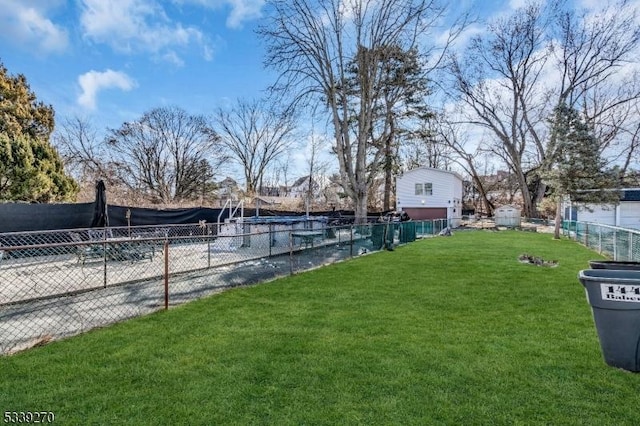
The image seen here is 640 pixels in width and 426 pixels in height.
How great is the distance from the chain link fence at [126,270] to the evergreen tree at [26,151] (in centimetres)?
340

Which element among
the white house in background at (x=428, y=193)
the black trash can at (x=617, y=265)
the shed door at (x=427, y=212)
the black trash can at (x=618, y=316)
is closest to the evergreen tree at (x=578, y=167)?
the white house in background at (x=428, y=193)

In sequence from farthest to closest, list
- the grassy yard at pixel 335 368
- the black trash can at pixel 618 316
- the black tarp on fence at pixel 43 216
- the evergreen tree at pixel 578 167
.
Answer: the evergreen tree at pixel 578 167, the black tarp on fence at pixel 43 216, the black trash can at pixel 618 316, the grassy yard at pixel 335 368

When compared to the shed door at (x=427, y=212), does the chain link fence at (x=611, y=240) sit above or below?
below

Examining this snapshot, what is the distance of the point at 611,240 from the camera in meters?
11.4

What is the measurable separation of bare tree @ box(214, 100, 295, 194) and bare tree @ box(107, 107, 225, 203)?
417 centimetres

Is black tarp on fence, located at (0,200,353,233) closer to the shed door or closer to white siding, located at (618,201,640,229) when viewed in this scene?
the shed door

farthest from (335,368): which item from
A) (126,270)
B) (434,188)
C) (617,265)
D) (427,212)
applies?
(427,212)

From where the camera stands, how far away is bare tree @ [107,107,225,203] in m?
31.1

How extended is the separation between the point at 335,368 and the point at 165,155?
107 feet

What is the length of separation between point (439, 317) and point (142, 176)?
32.1 meters

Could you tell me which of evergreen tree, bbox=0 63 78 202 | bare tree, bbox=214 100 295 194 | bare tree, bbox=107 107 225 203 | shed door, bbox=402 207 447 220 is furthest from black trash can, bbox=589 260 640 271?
bare tree, bbox=214 100 295 194

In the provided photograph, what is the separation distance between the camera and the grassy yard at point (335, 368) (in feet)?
8.28

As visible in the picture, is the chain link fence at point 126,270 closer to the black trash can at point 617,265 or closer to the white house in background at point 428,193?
the black trash can at point 617,265

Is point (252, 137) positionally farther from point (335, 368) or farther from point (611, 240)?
point (335, 368)
